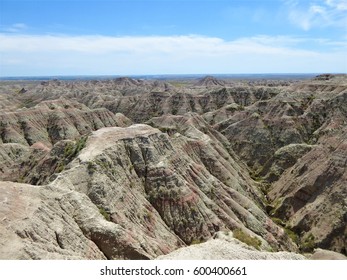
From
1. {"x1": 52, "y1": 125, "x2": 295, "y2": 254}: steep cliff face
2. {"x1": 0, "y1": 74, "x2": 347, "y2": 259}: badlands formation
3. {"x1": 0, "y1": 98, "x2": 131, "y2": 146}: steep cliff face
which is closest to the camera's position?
{"x1": 0, "y1": 74, "x2": 347, "y2": 259}: badlands formation

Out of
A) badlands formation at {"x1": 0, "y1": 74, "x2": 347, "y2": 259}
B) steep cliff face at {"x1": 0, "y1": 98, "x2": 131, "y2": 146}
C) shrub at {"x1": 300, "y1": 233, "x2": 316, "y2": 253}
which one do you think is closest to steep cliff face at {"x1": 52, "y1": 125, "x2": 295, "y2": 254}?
badlands formation at {"x1": 0, "y1": 74, "x2": 347, "y2": 259}

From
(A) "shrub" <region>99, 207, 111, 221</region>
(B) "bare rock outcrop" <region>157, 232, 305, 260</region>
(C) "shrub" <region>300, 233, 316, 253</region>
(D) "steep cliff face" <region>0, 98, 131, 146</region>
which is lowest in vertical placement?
(C) "shrub" <region>300, 233, 316, 253</region>

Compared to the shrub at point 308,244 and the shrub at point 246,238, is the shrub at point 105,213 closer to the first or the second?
the shrub at point 246,238

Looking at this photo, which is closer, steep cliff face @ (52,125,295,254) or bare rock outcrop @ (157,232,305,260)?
bare rock outcrop @ (157,232,305,260)

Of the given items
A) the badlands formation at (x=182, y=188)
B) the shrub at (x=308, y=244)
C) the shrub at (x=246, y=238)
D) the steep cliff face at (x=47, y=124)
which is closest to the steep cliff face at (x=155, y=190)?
the badlands formation at (x=182, y=188)

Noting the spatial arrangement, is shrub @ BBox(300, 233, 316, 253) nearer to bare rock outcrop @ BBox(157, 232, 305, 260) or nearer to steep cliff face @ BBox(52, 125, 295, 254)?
steep cliff face @ BBox(52, 125, 295, 254)

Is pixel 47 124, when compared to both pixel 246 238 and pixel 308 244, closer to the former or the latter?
pixel 308 244

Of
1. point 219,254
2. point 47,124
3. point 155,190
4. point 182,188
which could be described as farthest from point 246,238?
point 47,124

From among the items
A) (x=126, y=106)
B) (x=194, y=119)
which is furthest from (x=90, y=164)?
(x=126, y=106)

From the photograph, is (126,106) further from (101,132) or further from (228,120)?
(101,132)
